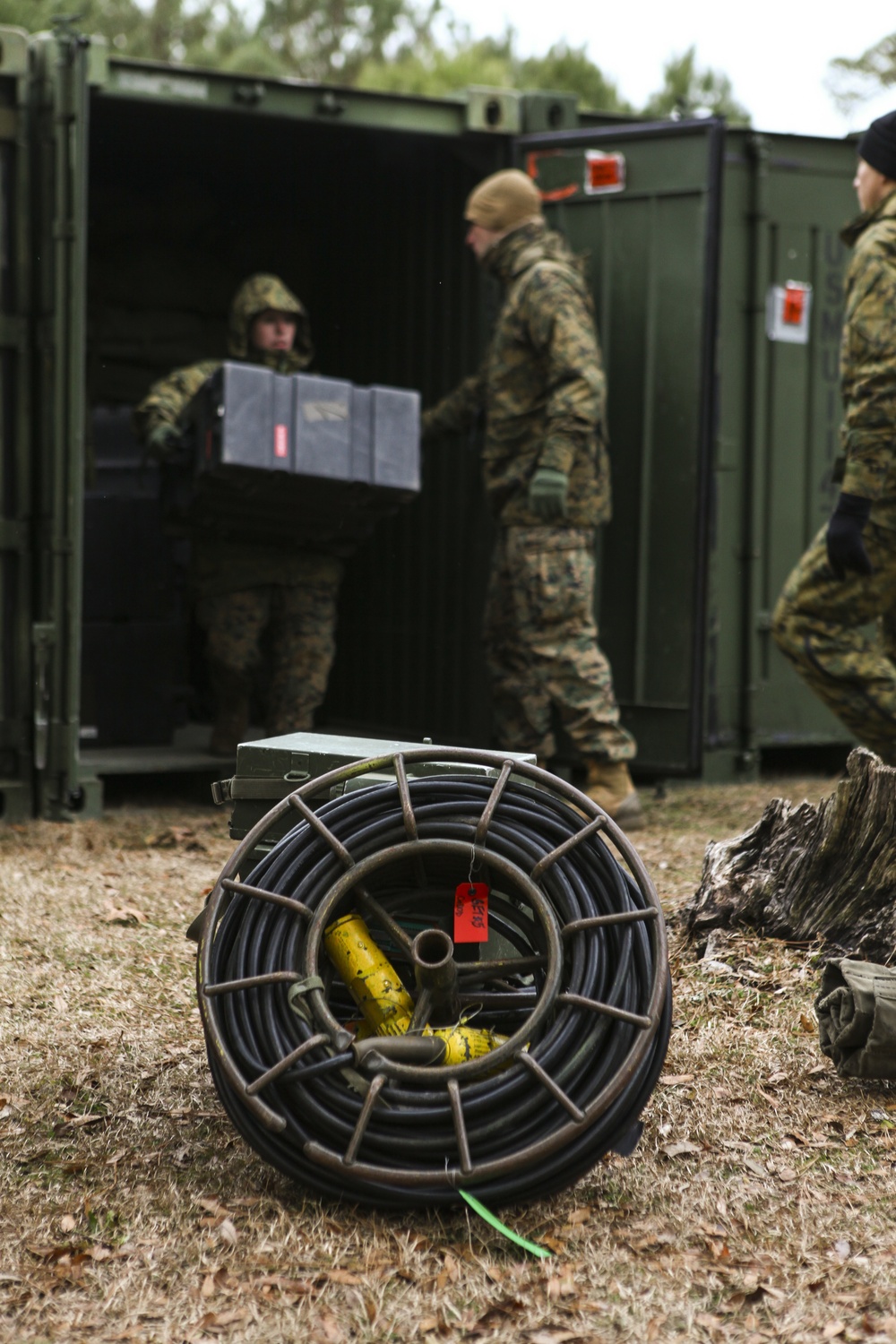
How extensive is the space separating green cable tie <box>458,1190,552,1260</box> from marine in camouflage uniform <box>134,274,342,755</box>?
4201mm

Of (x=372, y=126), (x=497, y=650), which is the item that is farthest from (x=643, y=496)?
(x=372, y=126)

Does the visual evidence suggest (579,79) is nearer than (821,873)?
No

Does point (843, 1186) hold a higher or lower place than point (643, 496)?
lower

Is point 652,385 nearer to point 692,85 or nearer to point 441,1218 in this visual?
point 441,1218

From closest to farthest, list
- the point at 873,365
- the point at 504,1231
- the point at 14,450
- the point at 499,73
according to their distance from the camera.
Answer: the point at 504,1231, the point at 873,365, the point at 14,450, the point at 499,73

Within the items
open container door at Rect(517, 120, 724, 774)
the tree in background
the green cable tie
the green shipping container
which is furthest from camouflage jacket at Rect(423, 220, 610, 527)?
the tree in background

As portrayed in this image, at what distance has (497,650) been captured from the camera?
19.9ft

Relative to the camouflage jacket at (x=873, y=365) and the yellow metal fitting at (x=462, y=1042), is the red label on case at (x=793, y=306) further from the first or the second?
the yellow metal fitting at (x=462, y=1042)

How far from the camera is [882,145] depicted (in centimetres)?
488

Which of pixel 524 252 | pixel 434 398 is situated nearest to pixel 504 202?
pixel 524 252

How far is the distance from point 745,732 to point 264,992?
174 inches

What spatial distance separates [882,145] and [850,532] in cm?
128

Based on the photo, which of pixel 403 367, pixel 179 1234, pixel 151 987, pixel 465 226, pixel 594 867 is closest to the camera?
pixel 179 1234

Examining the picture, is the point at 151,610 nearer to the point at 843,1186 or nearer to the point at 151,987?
the point at 151,987
